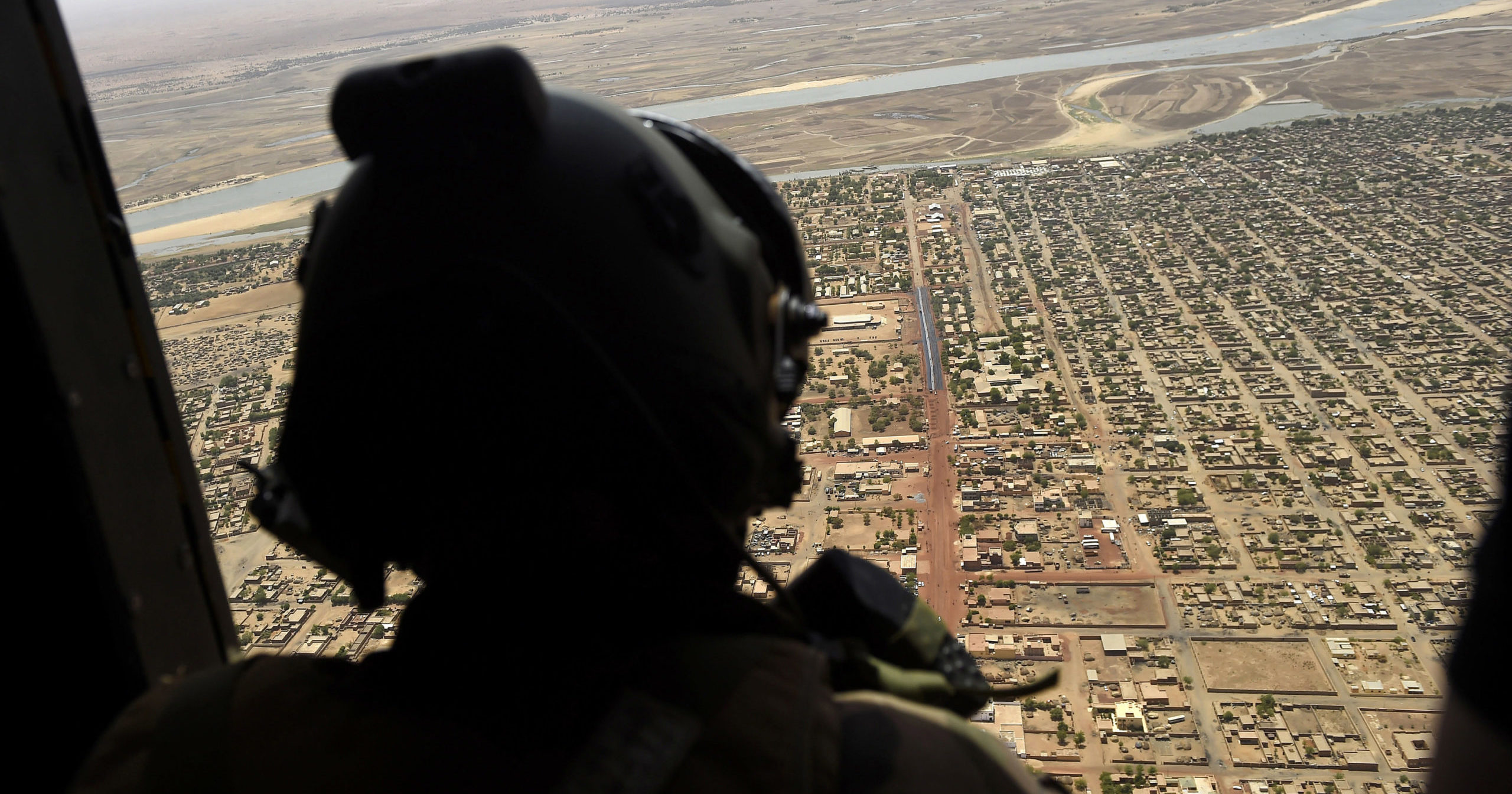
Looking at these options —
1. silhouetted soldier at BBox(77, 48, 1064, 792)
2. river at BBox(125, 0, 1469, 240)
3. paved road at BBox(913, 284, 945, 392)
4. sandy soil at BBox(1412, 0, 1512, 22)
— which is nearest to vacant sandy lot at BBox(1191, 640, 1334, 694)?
paved road at BBox(913, 284, 945, 392)

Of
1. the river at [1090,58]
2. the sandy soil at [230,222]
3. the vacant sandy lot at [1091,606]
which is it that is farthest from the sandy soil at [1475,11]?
the sandy soil at [230,222]

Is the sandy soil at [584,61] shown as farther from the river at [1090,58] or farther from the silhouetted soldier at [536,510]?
the silhouetted soldier at [536,510]

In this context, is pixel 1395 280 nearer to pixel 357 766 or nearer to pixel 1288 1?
pixel 357 766

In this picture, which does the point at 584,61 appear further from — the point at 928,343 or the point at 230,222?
the point at 928,343

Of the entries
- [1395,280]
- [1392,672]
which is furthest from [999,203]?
[1392,672]

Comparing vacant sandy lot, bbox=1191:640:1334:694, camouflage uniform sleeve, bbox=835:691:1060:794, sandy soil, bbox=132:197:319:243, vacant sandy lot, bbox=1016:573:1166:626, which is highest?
camouflage uniform sleeve, bbox=835:691:1060:794

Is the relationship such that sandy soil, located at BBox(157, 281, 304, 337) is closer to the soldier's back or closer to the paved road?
the paved road
